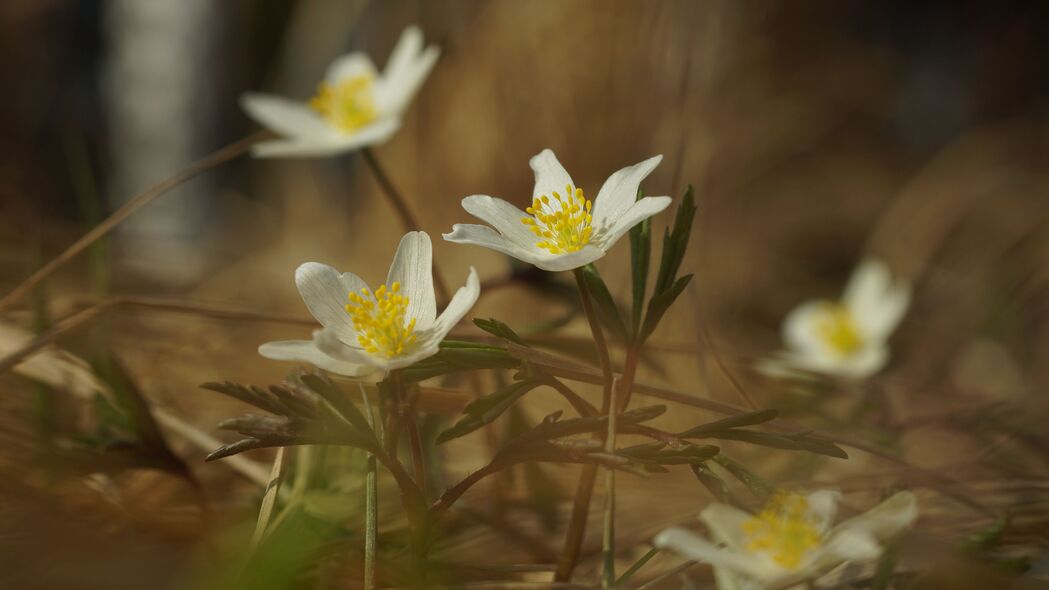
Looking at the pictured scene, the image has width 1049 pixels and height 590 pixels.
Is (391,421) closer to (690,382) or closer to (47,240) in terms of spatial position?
(690,382)

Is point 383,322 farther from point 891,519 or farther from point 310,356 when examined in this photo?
point 891,519

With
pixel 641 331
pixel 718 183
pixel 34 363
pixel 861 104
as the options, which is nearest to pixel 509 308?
pixel 718 183

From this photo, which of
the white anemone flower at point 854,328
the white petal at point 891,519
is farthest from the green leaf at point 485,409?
the white anemone flower at point 854,328

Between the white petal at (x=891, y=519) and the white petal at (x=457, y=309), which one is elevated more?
the white petal at (x=457, y=309)

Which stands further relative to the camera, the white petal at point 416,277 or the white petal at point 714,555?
the white petal at point 416,277

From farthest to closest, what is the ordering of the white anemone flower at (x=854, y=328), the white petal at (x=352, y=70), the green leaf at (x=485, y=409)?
the white anemone flower at (x=854, y=328) → the white petal at (x=352, y=70) → the green leaf at (x=485, y=409)

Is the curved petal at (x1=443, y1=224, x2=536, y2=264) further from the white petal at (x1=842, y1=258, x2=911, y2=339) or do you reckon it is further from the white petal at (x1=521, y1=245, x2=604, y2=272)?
the white petal at (x1=842, y1=258, x2=911, y2=339)

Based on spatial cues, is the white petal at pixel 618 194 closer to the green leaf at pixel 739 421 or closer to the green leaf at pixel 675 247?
the green leaf at pixel 675 247
